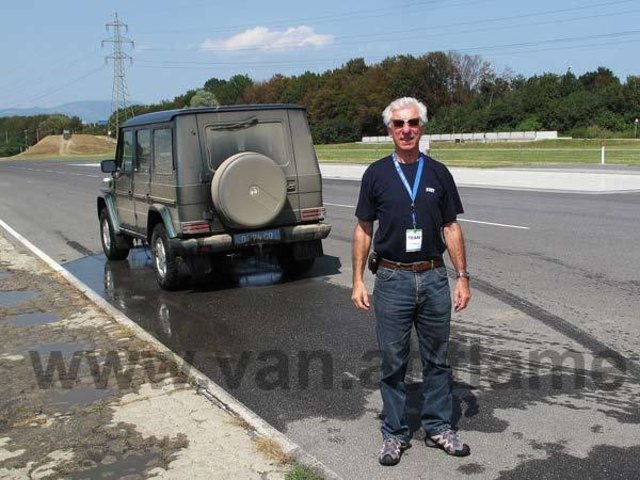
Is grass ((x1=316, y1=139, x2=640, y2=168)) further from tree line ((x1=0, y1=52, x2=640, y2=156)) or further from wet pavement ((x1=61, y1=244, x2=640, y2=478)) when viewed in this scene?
wet pavement ((x1=61, y1=244, x2=640, y2=478))

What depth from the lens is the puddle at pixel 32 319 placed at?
6.99 meters

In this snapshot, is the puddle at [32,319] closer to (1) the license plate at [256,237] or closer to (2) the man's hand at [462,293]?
(1) the license plate at [256,237]

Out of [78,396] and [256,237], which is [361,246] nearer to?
[78,396]

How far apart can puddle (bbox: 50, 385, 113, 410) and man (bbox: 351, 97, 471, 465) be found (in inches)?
80.9

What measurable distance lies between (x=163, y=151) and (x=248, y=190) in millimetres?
1256

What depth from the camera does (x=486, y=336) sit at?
608cm

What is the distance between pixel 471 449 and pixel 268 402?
55.5 inches

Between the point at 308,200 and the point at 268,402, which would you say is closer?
the point at 268,402

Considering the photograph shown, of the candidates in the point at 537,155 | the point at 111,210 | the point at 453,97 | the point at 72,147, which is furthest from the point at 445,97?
the point at 111,210

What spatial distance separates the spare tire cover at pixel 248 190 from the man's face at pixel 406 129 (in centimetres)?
433

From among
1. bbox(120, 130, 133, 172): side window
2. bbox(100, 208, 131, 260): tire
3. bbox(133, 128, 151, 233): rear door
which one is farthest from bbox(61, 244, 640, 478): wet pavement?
bbox(100, 208, 131, 260): tire

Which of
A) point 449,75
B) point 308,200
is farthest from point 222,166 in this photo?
point 449,75

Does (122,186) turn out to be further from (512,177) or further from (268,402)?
(512,177)

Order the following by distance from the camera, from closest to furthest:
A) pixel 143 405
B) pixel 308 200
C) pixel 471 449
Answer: pixel 471 449, pixel 143 405, pixel 308 200
